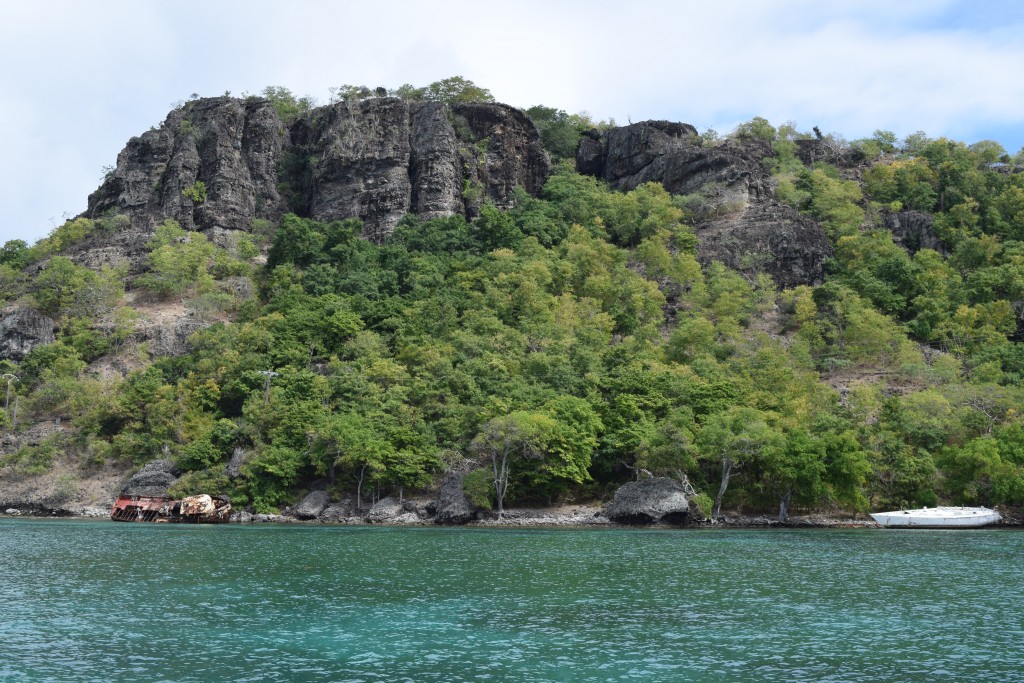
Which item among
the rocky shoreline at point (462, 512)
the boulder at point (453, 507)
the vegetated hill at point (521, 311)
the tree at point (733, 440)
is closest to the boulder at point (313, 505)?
the rocky shoreline at point (462, 512)

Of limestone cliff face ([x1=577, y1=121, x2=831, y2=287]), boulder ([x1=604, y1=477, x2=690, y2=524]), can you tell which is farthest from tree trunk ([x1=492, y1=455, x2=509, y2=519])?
limestone cliff face ([x1=577, y1=121, x2=831, y2=287])

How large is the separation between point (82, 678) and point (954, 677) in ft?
64.4

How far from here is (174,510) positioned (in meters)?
64.1

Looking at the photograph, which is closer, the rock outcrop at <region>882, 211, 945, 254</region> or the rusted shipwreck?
the rusted shipwreck

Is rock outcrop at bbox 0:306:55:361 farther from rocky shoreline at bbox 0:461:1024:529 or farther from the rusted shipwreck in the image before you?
the rusted shipwreck

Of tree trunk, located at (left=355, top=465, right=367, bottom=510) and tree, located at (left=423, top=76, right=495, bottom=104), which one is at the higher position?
tree, located at (left=423, top=76, right=495, bottom=104)

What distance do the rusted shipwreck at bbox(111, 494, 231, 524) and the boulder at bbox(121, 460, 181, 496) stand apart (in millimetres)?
1696

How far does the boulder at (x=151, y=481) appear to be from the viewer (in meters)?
67.2

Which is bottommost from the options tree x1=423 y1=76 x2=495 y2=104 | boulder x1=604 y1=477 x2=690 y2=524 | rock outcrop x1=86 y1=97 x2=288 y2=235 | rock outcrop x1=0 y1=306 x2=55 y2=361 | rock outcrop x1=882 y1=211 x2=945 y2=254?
boulder x1=604 y1=477 x2=690 y2=524

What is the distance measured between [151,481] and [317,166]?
62776 millimetres

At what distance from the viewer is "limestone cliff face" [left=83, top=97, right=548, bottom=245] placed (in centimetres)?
11369

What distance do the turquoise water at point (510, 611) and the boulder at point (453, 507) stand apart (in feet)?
49.6

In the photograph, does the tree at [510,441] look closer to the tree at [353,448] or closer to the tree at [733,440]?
Result: the tree at [353,448]

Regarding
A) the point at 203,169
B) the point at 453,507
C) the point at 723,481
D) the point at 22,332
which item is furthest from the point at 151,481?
the point at 203,169
